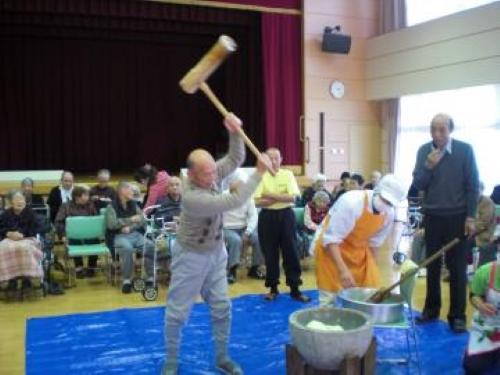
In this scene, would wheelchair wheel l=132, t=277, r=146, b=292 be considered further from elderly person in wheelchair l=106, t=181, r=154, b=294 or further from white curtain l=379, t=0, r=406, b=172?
white curtain l=379, t=0, r=406, b=172

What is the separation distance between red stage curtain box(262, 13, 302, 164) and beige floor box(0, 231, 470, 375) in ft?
13.3

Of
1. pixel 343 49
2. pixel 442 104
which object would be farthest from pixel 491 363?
pixel 343 49

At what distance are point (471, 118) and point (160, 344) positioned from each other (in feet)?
20.1

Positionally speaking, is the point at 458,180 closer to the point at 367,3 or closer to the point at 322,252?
the point at 322,252

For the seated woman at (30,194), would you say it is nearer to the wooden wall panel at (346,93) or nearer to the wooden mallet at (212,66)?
the wooden mallet at (212,66)

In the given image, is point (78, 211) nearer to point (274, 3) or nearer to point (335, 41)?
point (274, 3)

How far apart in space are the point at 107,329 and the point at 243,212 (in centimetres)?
216

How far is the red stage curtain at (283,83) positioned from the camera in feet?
31.5

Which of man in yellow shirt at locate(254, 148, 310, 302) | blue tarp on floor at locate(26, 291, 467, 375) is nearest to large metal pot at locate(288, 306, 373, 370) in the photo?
blue tarp on floor at locate(26, 291, 467, 375)

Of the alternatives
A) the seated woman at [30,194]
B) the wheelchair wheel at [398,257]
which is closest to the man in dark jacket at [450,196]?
the wheelchair wheel at [398,257]

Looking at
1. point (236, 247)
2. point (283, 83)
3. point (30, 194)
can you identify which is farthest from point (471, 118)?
point (30, 194)

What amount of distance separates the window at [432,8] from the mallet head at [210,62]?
6194 mm

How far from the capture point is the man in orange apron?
291cm

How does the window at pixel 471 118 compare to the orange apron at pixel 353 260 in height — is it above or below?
above
